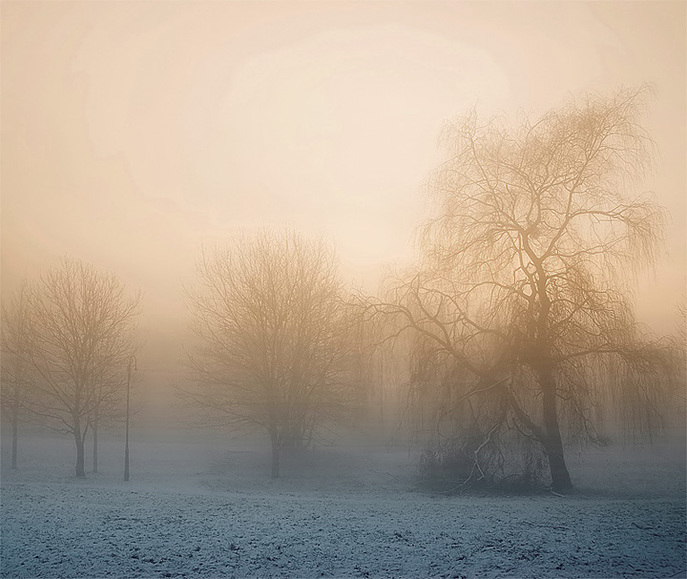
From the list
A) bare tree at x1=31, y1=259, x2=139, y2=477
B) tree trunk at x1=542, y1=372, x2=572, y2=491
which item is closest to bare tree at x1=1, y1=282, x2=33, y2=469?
bare tree at x1=31, y1=259, x2=139, y2=477

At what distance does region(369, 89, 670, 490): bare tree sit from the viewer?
52.1 feet

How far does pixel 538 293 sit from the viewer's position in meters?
16.3

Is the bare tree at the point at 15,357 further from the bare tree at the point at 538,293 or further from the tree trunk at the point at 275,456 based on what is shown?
the bare tree at the point at 538,293

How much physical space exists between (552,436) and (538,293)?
149 inches

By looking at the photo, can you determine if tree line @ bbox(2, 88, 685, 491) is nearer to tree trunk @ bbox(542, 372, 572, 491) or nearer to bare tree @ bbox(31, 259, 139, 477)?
tree trunk @ bbox(542, 372, 572, 491)

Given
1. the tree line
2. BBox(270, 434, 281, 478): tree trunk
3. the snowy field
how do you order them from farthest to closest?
1. BBox(270, 434, 281, 478): tree trunk
2. the tree line
3. the snowy field

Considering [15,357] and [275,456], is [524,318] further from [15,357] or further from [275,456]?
[15,357]

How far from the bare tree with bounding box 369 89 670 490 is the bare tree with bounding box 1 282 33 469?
1754cm

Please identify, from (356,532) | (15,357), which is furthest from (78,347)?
(356,532)

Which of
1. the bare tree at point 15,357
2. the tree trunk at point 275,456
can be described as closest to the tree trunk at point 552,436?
the tree trunk at point 275,456

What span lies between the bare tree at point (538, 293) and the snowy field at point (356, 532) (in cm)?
232

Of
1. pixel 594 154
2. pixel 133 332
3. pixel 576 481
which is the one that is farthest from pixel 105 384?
pixel 594 154

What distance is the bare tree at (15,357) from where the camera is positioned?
2652 cm

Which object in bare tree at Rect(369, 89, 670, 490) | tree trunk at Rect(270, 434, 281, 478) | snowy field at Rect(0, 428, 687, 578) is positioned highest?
bare tree at Rect(369, 89, 670, 490)
